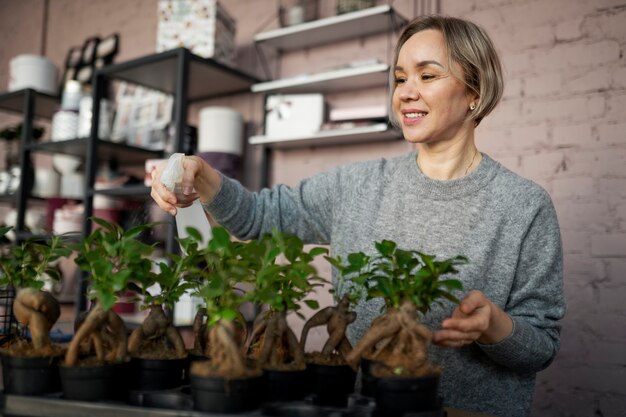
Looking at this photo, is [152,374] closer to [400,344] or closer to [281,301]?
[281,301]

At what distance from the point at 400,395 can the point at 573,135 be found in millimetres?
1627

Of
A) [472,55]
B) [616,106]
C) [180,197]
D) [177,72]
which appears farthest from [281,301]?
[177,72]

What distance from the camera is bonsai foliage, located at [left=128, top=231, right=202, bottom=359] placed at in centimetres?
91

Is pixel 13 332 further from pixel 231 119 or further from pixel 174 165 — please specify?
pixel 231 119

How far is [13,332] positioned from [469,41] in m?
1.07

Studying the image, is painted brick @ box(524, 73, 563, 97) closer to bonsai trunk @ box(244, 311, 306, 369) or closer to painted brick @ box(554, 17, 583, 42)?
painted brick @ box(554, 17, 583, 42)

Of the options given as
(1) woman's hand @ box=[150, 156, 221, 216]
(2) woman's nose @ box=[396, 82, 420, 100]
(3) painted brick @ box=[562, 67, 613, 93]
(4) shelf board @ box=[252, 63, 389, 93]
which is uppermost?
(4) shelf board @ box=[252, 63, 389, 93]

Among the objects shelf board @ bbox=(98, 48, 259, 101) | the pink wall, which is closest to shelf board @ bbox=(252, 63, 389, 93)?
shelf board @ bbox=(98, 48, 259, 101)

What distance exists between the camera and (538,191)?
133 cm

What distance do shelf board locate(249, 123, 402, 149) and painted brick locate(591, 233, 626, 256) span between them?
0.77 metres

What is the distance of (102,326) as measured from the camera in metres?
0.85

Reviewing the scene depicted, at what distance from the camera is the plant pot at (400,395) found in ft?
2.40

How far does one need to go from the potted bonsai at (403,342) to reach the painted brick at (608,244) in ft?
4.56

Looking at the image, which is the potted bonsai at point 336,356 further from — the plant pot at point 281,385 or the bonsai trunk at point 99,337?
the bonsai trunk at point 99,337
